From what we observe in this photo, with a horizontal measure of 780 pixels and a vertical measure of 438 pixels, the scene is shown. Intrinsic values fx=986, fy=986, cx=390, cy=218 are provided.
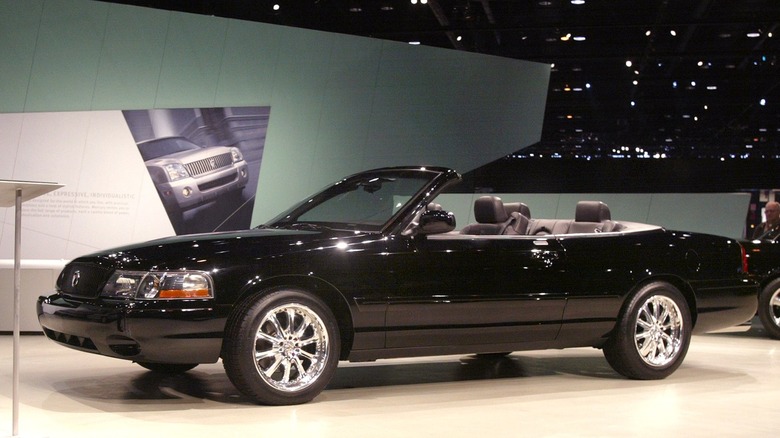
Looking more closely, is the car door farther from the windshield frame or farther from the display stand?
the display stand

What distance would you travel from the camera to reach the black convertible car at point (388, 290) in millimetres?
5723

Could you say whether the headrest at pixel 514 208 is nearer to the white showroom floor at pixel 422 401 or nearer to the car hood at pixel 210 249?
the white showroom floor at pixel 422 401

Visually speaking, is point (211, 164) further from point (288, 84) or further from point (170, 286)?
point (170, 286)

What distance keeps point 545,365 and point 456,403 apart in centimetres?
207

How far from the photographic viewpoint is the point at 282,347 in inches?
232

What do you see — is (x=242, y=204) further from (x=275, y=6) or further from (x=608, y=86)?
(x=608, y=86)

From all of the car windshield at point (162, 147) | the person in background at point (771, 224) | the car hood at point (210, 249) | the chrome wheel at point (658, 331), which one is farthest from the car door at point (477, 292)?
the car windshield at point (162, 147)

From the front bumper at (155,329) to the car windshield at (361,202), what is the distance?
130cm

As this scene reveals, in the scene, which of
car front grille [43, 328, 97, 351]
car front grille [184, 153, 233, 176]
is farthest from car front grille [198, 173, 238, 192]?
car front grille [43, 328, 97, 351]

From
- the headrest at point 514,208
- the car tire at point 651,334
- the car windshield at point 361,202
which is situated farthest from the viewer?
the headrest at point 514,208

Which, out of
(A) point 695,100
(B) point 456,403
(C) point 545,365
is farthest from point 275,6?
(A) point 695,100

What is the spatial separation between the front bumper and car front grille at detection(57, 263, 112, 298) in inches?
5.8

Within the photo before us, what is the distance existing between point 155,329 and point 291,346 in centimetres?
83

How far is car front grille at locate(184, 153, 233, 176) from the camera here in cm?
1452
